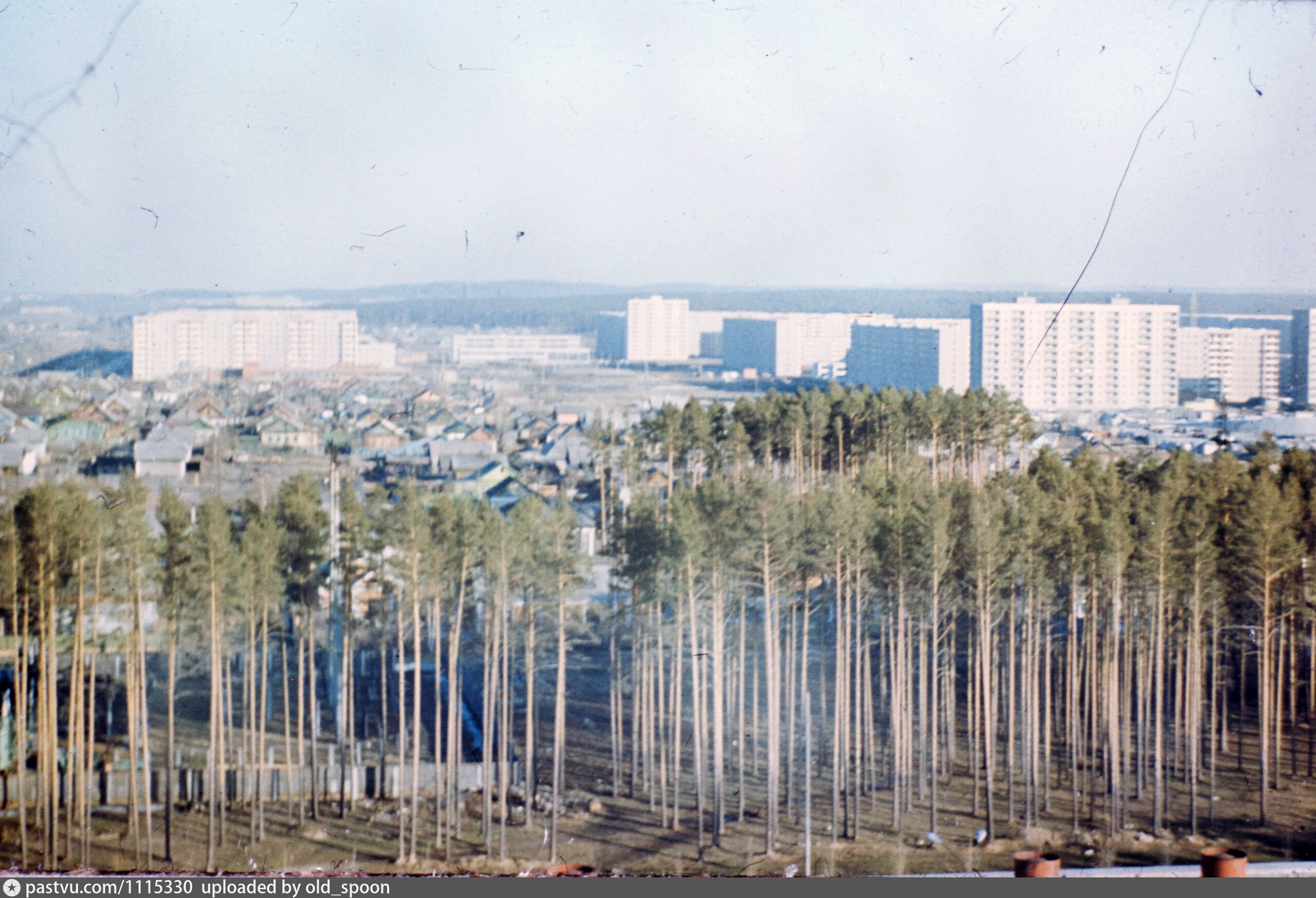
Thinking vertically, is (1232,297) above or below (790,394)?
above

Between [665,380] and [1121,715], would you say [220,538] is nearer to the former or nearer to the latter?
[665,380]

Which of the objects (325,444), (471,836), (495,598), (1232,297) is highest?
(1232,297)

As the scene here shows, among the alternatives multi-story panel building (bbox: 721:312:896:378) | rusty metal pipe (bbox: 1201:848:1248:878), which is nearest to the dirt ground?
rusty metal pipe (bbox: 1201:848:1248:878)

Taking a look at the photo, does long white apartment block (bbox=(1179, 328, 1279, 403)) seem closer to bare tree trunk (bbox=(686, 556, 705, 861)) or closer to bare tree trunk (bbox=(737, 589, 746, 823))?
bare tree trunk (bbox=(737, 589, 746, 823))

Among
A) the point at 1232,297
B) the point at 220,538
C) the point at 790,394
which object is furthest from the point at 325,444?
the point at 1232,297

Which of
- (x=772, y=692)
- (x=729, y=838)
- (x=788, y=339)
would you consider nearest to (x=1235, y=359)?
(x=788, y=339)

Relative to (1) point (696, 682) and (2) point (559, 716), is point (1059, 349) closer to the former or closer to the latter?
(1) point (696, 682)
